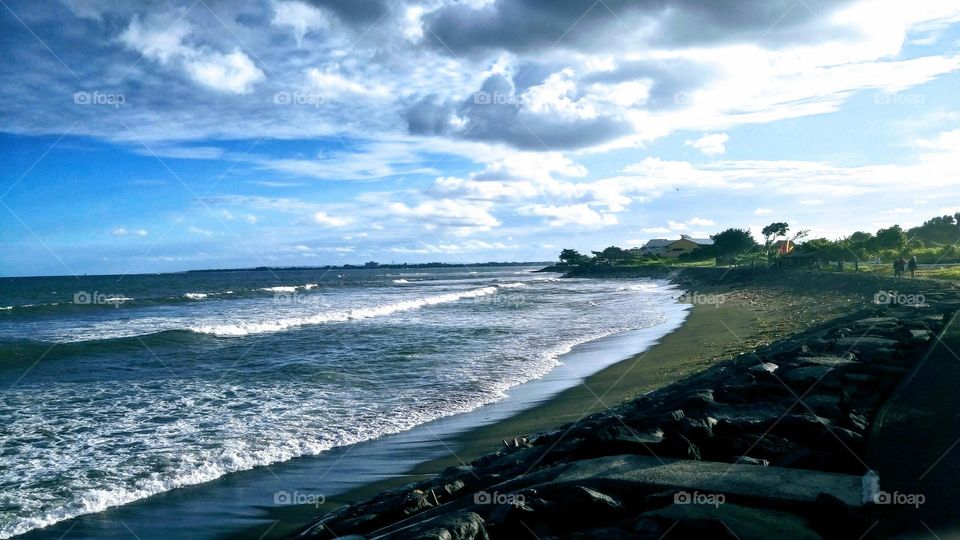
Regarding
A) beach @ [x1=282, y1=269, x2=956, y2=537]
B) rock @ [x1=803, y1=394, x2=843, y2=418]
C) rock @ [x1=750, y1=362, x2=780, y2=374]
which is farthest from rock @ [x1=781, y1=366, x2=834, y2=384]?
beach @ [x1=282, y1=269, x2=956, y2=537]

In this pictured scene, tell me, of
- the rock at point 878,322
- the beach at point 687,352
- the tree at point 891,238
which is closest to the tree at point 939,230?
the tree at point 891,238

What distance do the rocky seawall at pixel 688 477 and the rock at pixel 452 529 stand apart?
0.04 ft

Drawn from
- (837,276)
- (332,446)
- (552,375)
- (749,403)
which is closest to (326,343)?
(552,375)

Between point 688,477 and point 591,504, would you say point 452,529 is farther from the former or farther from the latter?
point 688,477

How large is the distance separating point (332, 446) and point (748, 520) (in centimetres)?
643

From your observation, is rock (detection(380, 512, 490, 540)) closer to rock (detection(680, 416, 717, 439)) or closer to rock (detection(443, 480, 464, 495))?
rock (detection(443, 480, 464, 495))

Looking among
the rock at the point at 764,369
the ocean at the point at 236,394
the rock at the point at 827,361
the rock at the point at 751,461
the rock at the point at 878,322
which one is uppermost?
the rock at the point at 878,322

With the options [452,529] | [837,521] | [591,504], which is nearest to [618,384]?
[591,504]

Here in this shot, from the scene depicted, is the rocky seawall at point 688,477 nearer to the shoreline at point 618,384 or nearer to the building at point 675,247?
the shoreline at point 618,384

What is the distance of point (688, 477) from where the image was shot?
4781 mm

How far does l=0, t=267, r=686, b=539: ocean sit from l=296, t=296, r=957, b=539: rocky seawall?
219 cm

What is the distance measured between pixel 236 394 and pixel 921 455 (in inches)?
448

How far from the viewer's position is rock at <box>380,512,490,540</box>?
158 inches

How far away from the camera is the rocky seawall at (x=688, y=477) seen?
158 inches
